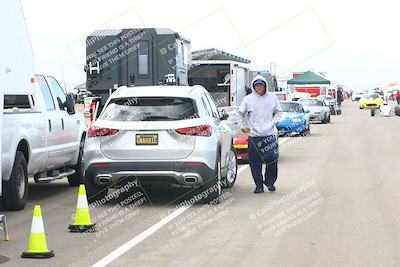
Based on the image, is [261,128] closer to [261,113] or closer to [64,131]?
[261,113]

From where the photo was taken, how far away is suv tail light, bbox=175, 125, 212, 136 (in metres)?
10.6

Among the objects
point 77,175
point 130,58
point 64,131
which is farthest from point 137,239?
point 130,58

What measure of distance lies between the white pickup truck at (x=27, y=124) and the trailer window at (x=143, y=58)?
7809mm

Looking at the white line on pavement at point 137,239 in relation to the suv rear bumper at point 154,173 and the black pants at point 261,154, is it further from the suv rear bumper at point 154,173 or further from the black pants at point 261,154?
the black pants at point 261,154

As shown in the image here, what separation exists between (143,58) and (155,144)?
11.5 metres

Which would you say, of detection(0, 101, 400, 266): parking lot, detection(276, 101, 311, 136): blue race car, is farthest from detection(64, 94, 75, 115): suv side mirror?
detection(276, 101, 311, 136): blue race car

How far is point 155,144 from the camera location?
10539 mm

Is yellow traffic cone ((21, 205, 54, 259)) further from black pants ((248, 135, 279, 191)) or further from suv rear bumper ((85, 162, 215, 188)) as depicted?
black pants ((248, 135, 279, 191))

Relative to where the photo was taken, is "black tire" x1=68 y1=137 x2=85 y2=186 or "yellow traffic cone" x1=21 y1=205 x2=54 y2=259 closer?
"yellow traffic cone" x1=21 y1=205 x2=54 y2=259

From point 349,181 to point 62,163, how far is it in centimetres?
527

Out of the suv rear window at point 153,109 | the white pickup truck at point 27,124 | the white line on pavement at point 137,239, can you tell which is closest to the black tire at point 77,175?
the white pickup truck at point 27,124

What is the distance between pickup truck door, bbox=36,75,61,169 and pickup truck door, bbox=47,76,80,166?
3.7 inches

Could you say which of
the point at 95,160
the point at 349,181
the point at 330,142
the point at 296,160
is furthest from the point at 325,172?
the point at 330,142

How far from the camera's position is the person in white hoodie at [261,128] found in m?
12.2
